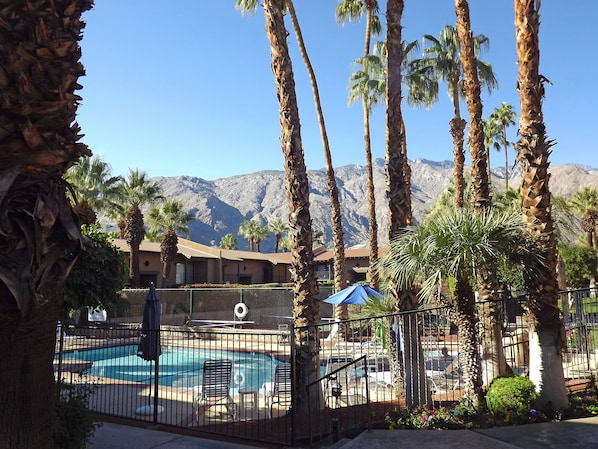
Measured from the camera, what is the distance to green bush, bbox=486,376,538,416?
7.35 m

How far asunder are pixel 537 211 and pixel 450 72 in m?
17.6

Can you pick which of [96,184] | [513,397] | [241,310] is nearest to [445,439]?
[513,397]

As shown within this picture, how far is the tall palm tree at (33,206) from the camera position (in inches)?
143

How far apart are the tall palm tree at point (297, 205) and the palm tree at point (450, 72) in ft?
44.1

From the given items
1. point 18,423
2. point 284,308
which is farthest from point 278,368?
point 284,308

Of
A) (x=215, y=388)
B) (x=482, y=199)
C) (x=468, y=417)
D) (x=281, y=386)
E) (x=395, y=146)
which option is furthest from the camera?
(x=482, y=199)

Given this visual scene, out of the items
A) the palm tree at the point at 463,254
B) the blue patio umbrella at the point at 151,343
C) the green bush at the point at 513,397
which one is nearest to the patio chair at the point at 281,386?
the blue patio umbrella at the point at 151,343

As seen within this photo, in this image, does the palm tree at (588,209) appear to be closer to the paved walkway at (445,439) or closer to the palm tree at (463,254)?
the palm tree at (463,254)

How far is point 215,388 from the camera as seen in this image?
9773mm

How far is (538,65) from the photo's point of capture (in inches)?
337

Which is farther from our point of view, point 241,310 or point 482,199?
point 241,310

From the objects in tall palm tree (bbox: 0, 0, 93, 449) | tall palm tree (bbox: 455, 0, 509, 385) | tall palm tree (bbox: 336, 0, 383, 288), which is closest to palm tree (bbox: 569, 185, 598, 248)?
tall palm tree (bbox: 336, 0, 383, 288)

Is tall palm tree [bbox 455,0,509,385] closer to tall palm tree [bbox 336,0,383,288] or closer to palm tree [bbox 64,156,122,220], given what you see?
tall palm tree [bbox 336,0,383,288]

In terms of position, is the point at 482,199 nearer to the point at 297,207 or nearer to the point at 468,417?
the point at 297,207
